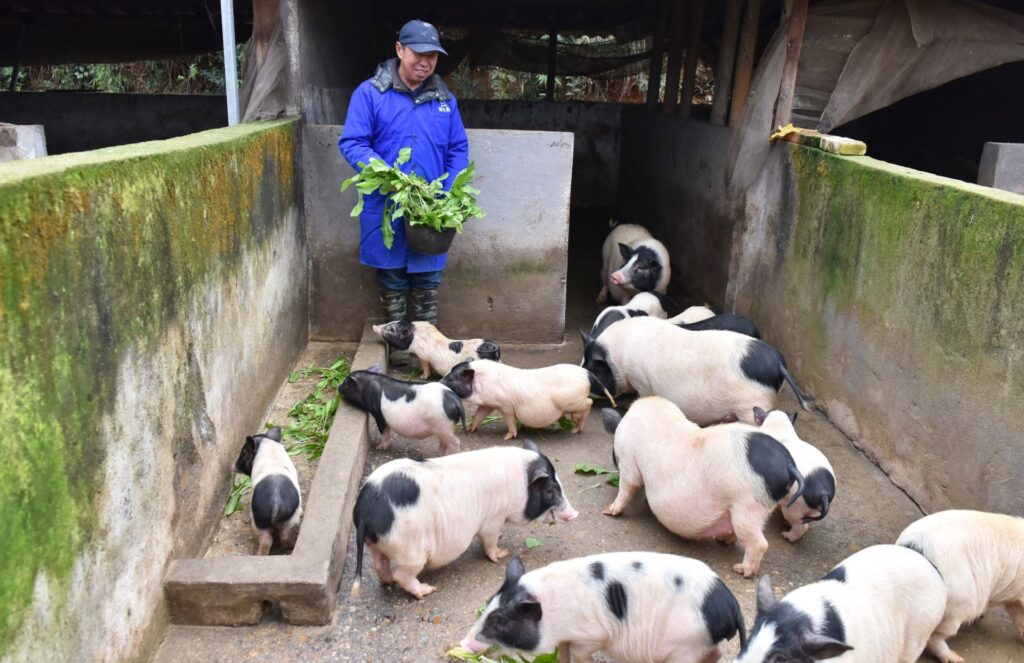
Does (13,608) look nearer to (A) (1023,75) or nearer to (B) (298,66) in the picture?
(B) (298,66)

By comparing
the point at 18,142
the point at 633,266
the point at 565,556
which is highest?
the point at 18,142

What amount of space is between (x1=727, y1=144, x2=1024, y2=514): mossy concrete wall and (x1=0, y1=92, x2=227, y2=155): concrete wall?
7569 millimetres

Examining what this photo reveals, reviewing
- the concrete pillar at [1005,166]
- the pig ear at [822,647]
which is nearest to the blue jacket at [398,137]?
the pig ear at [822,647]

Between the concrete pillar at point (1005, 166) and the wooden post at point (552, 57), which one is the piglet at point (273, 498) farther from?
the wooden post at point (552, 57)

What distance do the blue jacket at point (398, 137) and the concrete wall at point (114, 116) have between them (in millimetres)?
5960

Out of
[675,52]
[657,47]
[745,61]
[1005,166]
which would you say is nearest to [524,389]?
[745,61]

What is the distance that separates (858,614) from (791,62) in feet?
14.7

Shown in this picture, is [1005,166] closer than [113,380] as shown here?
No

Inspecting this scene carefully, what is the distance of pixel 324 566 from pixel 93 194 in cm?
158

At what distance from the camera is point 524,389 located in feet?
15.3

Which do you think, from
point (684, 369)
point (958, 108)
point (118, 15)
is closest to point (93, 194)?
point (684, 369)

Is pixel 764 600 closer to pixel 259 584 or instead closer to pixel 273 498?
pixel 259 584

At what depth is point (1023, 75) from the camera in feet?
28.1

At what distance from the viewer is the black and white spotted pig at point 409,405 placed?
4.33m
